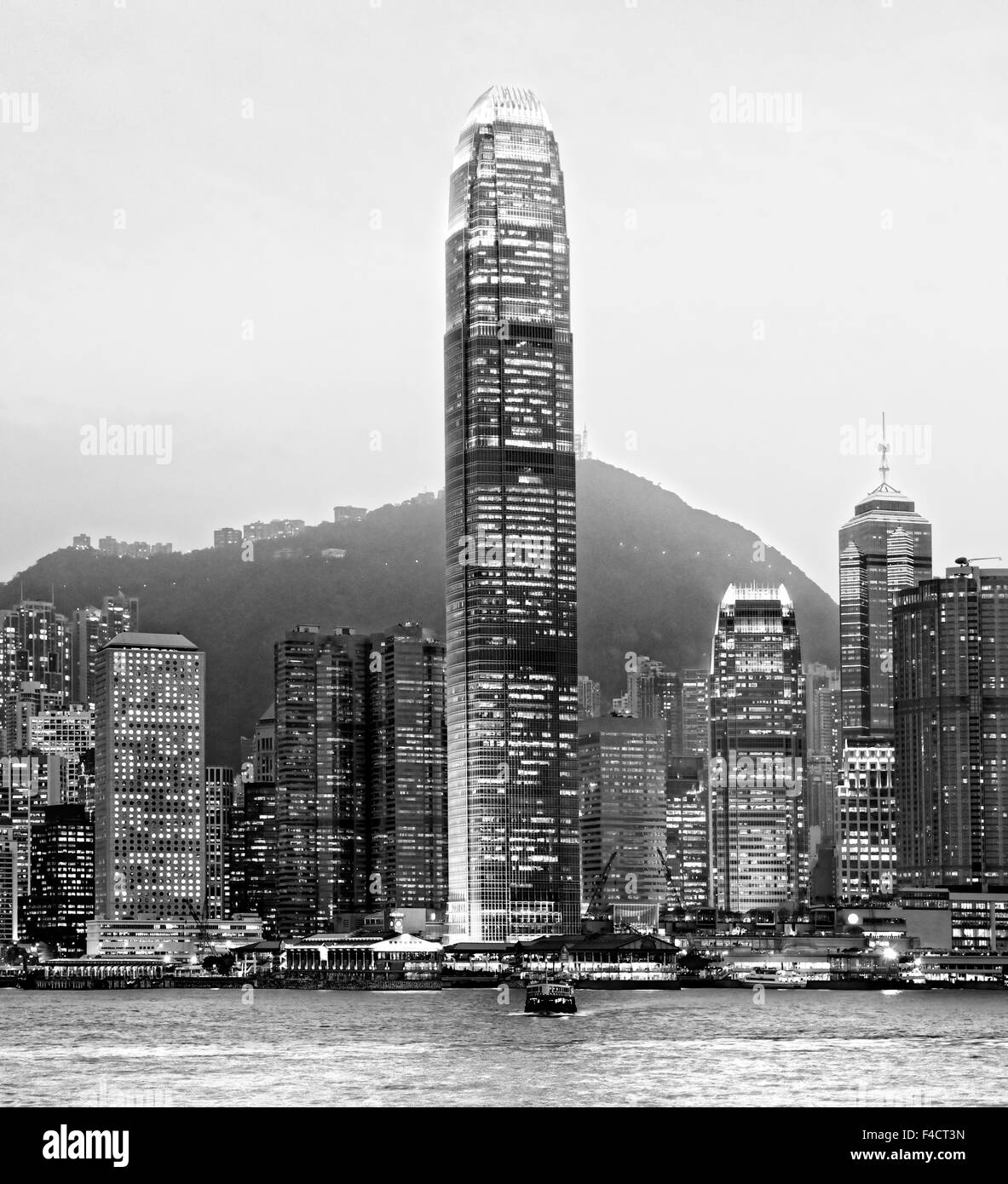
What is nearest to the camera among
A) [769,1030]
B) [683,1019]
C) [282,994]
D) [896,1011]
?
[769,1030]

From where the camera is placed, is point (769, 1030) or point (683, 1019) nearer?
point (769, 1030)

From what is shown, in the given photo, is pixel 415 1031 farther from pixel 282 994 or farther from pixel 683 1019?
pixel 282 994

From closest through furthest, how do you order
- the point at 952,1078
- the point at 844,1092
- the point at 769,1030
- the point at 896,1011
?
the point at 844,1092 < the point at 952,1078 < the point at 769,1030 < the point at 896,1011

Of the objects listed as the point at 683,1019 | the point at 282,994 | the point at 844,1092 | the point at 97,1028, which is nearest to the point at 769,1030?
the point at 683,1019
